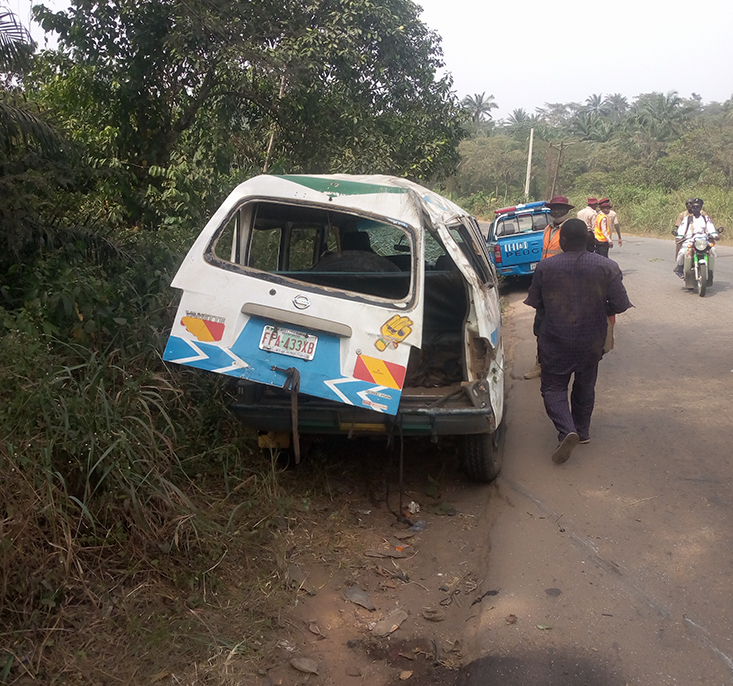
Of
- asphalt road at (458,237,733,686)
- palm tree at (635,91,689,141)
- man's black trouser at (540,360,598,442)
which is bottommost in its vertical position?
asphalt road at (458,237,733,686)

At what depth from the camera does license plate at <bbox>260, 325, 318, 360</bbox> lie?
13.4 feet

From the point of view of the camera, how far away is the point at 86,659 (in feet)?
9.37

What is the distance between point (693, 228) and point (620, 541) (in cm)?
903

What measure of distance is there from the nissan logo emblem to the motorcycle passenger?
9.44 m

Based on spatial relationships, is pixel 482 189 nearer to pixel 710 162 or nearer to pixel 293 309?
pixel 710 162

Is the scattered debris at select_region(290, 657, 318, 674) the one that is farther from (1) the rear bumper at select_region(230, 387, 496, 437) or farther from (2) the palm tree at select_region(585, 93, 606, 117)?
(2) the palm tree at select_region(585, 93, 606, 117)

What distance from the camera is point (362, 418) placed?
168 inches

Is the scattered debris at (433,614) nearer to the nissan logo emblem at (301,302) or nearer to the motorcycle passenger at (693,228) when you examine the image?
the nissan logo emblem at (301,302)

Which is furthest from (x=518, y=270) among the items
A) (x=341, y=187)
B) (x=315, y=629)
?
(x=315, y=629)

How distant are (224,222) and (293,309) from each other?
2.43 ft

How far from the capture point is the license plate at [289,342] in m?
4.07

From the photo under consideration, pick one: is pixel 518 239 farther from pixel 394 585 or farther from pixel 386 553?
pixel 394 585

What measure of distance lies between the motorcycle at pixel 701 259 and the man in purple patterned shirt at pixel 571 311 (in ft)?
23.8

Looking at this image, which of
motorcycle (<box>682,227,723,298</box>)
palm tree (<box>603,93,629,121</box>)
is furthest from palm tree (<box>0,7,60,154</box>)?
palm tree (<box>603,93,629,121</box>)
